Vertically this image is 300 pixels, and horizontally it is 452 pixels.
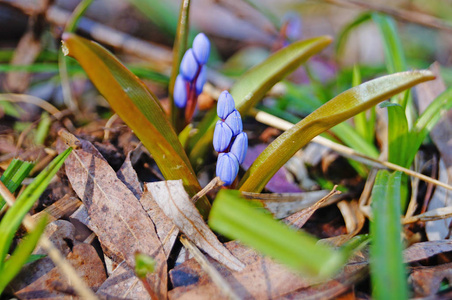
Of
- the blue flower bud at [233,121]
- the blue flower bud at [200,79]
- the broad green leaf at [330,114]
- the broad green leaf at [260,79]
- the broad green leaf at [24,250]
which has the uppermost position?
the blue flower bud at [200,79]

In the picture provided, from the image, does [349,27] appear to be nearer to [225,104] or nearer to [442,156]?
[442,156]

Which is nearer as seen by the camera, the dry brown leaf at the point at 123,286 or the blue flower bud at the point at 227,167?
the dry brown leaf at the point at 123,286

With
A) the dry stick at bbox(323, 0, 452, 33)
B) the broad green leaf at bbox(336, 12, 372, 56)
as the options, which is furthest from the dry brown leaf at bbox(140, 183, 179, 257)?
the dry stick at bbox(323, 0, 452, 33)

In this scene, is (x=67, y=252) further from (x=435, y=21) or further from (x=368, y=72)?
(x=435, y=21)

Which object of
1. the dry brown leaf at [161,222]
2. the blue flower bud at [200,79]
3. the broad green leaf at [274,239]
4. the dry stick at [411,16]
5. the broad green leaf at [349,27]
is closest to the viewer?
the broad green leaf at [274,239]

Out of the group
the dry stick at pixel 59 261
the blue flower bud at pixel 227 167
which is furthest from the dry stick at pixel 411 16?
the dry stick at pixel 59 261

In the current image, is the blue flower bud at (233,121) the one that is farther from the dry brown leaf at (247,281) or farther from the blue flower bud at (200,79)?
the dry brown leaf at (247,281)

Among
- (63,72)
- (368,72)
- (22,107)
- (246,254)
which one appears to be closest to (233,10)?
(368,72)
